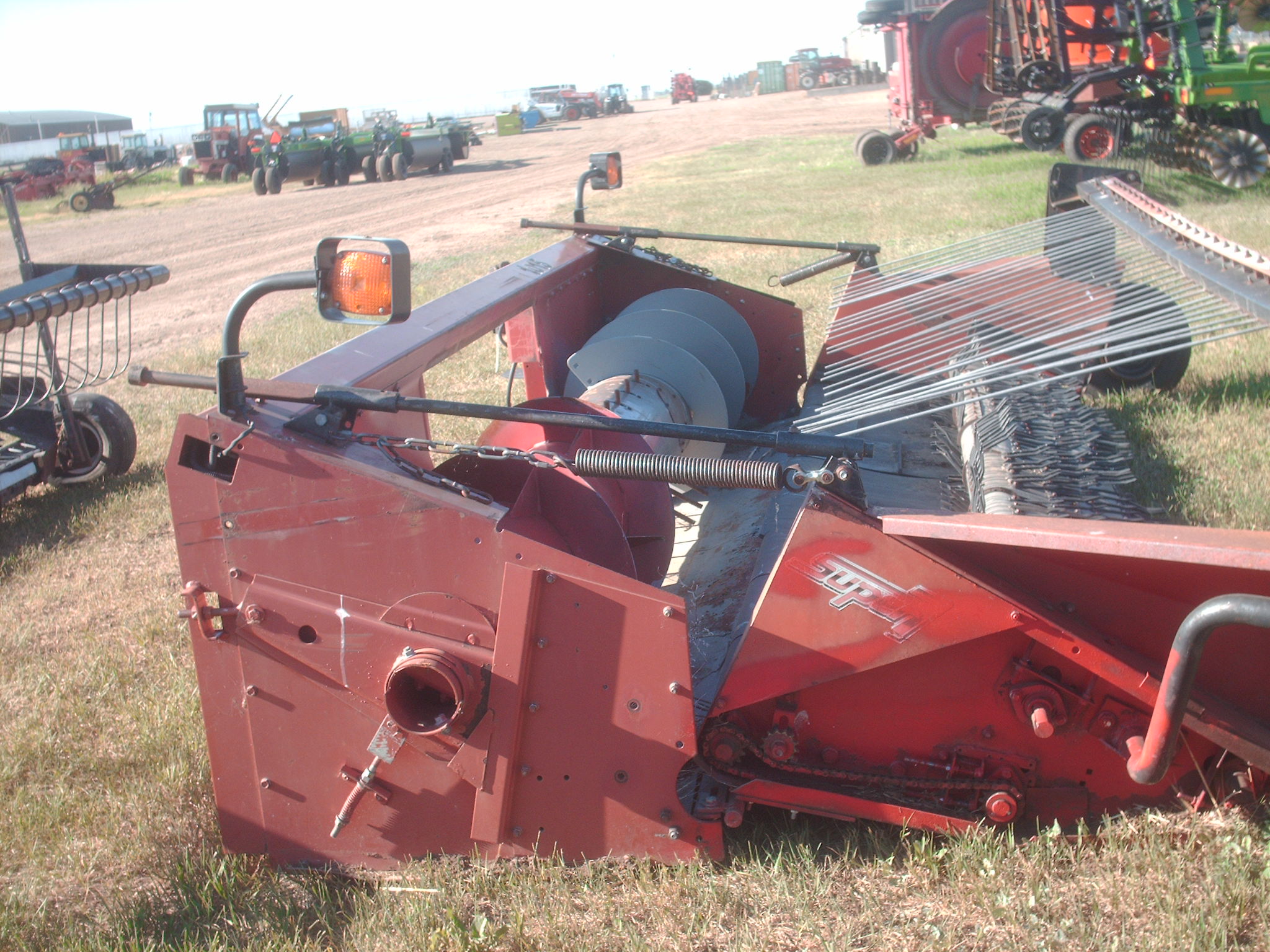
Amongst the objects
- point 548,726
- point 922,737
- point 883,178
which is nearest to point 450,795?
point 548,726

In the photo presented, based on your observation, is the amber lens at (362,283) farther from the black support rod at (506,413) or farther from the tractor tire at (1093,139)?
the tractor tire at (1093,139)

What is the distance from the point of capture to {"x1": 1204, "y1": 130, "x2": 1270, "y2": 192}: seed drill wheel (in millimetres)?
11953

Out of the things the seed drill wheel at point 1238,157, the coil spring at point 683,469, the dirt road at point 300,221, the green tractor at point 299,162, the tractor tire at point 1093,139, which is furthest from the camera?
the green tractor at point 299,162

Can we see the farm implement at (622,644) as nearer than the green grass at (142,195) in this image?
Yes

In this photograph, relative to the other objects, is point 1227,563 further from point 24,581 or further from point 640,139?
point 640,139

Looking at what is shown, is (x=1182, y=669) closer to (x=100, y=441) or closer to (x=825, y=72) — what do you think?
(x=100, y=441)

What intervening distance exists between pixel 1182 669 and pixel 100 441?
18.9 feet

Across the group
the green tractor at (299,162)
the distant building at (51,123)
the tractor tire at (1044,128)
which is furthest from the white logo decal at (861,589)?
the distant building at (51,123)

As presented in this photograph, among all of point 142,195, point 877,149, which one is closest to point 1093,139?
point 877,149

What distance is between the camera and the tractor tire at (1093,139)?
13.5 m

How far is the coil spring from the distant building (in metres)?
68.5

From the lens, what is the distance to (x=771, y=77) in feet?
226

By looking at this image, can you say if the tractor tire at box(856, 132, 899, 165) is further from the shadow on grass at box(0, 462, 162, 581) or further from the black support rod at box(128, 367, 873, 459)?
the black support rod at box(128, 367, 873, 459)

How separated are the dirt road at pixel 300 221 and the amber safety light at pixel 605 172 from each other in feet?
22.2
